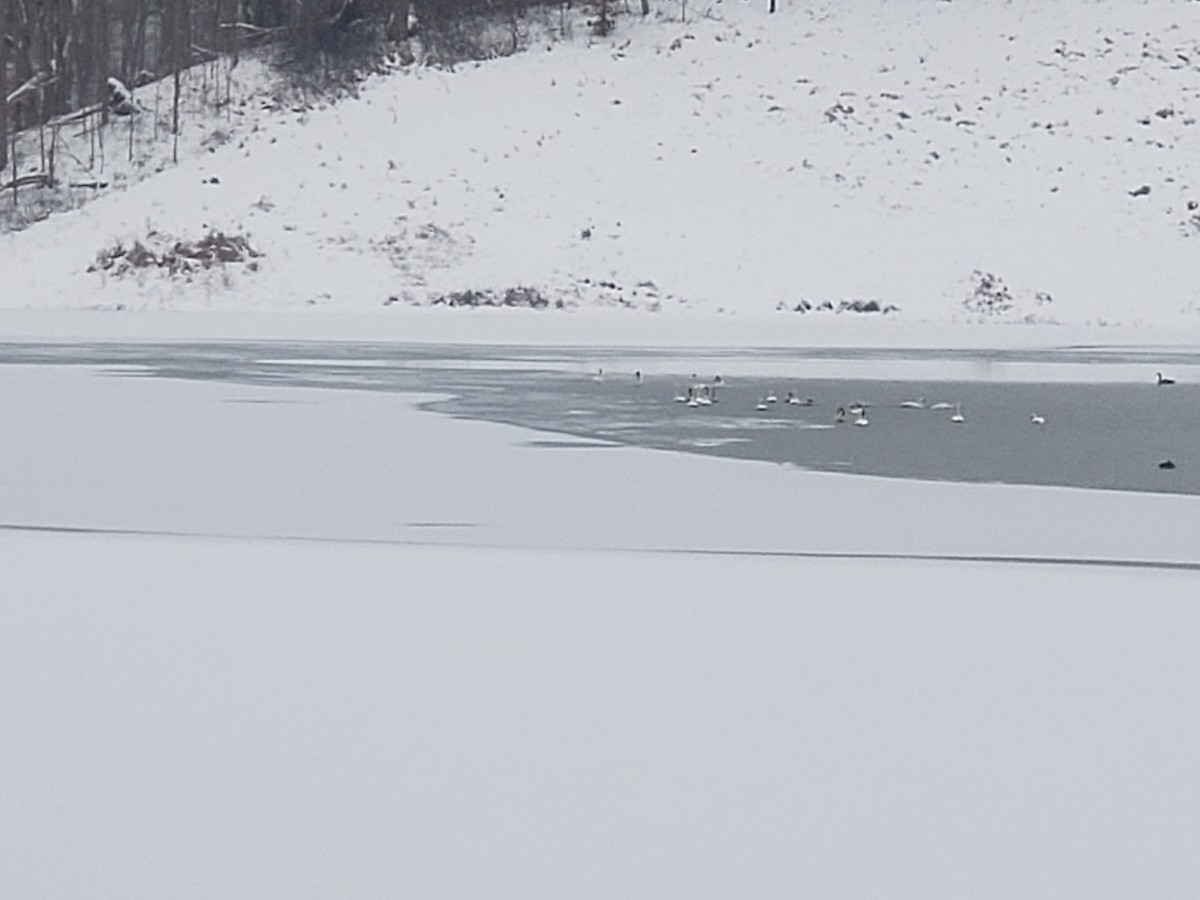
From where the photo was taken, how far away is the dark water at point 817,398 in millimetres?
10578

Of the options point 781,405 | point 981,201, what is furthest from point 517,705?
point 981,201

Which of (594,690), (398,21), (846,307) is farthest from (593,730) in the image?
(398,21)

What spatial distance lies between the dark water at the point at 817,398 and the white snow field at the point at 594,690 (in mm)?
1264

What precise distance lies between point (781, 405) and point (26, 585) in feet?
25.6

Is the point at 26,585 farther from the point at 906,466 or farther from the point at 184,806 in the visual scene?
the point at 906,466

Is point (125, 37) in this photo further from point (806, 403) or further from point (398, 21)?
point (806, 403)

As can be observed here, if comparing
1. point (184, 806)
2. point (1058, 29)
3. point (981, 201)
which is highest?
point (1058, 29)

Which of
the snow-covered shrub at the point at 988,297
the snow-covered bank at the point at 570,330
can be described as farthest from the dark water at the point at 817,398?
the snow-covered shrub at the point at 988,297

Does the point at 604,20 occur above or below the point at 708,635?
above

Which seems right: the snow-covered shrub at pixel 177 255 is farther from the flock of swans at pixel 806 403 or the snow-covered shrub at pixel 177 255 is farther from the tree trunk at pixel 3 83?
the flock of swans at pixel 806 403

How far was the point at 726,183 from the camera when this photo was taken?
33.6 m

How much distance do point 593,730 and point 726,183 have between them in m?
29.3

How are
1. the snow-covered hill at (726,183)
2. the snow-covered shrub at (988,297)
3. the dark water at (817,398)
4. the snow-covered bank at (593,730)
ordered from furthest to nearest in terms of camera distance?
1. the snow-covered hill at (726,183)
2. the snow-covered shrub at (988,297)
3. the dark water at (817,398)
4. the snow-covered bank at (593,730)

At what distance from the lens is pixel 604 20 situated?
133 feet
